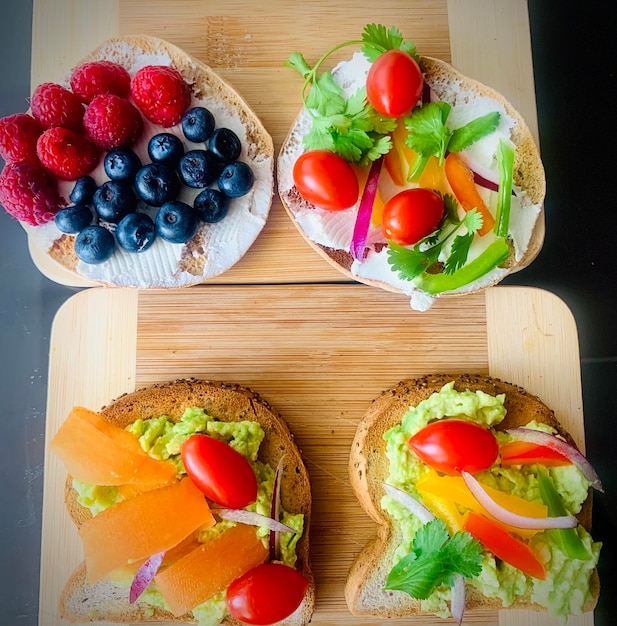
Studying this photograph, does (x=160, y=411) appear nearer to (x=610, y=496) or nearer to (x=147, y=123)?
(x=147, y=123)

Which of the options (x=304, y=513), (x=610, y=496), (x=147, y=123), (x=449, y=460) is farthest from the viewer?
(x=610, y=496)

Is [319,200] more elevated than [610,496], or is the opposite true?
[319,200]

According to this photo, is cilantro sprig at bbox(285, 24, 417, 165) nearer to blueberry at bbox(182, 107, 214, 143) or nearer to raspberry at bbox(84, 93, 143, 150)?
blueberry at bbox(182, 107, 214, 143)

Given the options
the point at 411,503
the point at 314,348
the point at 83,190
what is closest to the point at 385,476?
the point at 411,503

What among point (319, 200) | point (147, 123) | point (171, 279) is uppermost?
point (147, 123)

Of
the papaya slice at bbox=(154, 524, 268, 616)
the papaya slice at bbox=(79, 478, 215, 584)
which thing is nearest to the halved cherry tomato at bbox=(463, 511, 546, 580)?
the papaya slice at bbox=(154, 524, 268, 616)

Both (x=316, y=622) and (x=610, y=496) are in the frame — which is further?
(x=610, y=496)

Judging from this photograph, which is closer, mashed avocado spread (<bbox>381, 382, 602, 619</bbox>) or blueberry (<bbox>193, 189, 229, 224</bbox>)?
mashed avocado spread (<bbox>381, 382, 602, 619</bbox>)

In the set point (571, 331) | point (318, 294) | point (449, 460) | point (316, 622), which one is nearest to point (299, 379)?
point (318, 294)
